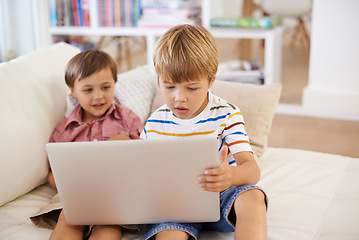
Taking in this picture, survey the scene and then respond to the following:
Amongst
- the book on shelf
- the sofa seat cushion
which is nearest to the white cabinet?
the book on shelf

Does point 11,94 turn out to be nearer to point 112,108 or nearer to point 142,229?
point 112,108

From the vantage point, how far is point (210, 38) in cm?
133

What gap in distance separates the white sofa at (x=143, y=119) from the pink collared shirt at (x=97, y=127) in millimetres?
50

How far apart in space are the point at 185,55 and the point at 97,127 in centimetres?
58

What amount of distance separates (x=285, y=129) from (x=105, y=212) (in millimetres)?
2152

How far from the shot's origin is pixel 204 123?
136 cm

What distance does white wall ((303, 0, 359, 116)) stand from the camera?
10.6 ft

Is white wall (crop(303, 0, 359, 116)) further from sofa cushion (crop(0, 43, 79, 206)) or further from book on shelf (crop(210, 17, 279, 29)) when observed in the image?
sofa cushion (crop(0, 43, 79, 206))

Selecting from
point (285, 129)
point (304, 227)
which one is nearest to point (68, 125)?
point (304, 227)

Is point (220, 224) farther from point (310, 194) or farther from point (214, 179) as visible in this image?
point (310, 194)

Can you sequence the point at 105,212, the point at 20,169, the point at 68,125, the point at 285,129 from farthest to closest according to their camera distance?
the point at 285,129 → the point at 68,125 → the point at 20,169 → the point at 105,212

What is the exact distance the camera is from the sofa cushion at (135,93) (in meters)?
1.82

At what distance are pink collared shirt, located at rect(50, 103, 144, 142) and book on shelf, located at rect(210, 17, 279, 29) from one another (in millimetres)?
1811

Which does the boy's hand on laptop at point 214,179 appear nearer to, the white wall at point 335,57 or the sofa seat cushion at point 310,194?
the sofa seat cushion at point 310,194
